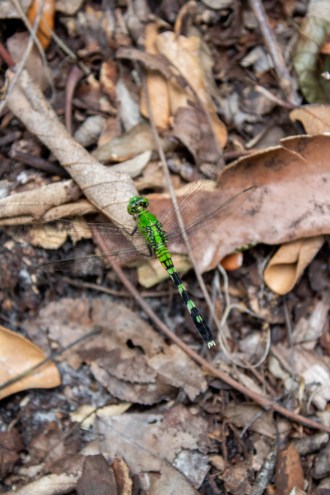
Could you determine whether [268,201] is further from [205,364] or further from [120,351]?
[120,351]

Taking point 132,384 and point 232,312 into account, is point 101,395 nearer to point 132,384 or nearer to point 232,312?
point 132,384

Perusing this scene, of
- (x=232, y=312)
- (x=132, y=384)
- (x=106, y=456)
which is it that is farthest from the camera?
(x=232, y=312)

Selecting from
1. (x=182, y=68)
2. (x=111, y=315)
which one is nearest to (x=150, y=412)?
(x=111, y=315)

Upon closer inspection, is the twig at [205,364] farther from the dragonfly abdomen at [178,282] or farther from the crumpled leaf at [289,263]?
the crumpled leaf at [289,263]

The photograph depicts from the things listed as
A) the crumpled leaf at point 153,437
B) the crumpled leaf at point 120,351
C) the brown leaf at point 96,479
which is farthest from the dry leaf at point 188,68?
the brown leaf at point 96,479

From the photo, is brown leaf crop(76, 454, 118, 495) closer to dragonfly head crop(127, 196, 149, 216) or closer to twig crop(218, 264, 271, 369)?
twig crop(218, 264, 271, 369)

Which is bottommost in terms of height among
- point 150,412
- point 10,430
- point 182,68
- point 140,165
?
point 150,412
